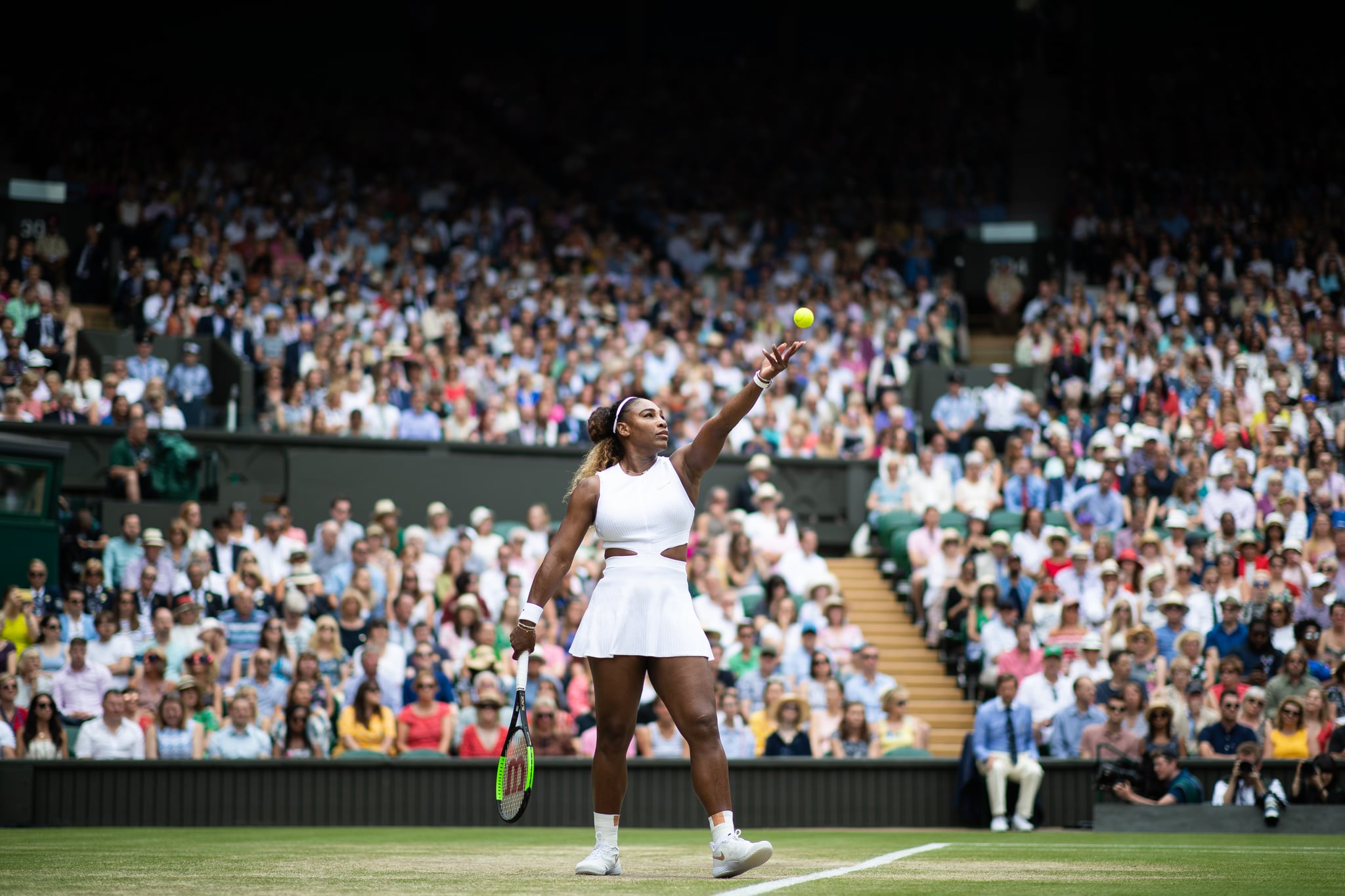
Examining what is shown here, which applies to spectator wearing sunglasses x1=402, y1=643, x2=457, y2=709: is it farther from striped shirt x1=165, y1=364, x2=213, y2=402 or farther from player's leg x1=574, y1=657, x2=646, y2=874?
player's leg x1=574, y1=657, x2=646, y2=874

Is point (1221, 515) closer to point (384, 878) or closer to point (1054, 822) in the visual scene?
point (1054, 822)

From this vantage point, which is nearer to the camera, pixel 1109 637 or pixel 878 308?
pixel 1109 637

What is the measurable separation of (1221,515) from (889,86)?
1619 centimetres

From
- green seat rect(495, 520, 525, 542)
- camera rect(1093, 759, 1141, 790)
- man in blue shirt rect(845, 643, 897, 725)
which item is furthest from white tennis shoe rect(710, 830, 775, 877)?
green seat rect(495, 520, 525, 542)

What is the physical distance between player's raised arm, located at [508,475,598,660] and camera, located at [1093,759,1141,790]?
6696mm

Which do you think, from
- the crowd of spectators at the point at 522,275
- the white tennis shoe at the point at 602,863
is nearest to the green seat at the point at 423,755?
the crowd of spectators at the point at 522,275

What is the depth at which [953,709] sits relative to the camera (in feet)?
51.9

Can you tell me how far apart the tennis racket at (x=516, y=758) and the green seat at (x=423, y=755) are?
6051 mm

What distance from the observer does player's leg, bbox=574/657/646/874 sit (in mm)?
6648

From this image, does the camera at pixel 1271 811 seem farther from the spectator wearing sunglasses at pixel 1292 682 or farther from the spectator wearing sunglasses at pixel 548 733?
the spectator wearing sunglasses at pixel 548 733

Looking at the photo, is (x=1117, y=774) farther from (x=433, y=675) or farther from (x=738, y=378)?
(x=738, y=378)

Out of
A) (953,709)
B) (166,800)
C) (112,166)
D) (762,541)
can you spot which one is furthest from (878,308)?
(166,800)

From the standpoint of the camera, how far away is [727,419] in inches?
255

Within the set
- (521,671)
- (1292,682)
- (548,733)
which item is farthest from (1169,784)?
(521,671)
